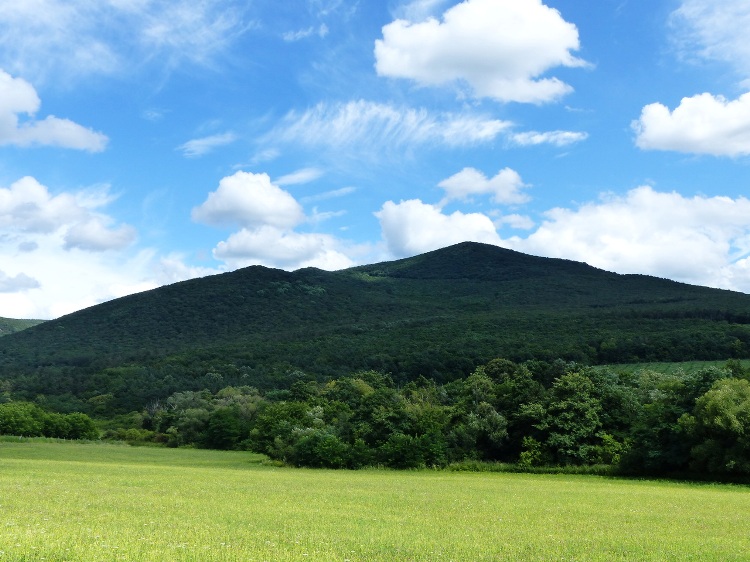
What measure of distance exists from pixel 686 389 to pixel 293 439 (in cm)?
3435

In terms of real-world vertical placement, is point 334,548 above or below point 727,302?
below

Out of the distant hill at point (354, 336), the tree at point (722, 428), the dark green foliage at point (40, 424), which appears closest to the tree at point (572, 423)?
the tree at point (722, 428)

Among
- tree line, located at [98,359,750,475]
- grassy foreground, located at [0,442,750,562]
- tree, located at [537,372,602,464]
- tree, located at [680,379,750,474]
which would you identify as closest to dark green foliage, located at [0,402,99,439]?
tree line, located at [98,359,750,475]

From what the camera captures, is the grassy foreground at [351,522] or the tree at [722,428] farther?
the tree at [722,428]

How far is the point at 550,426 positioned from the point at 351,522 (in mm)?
38774

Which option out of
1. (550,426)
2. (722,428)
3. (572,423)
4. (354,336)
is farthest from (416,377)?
(722,428)

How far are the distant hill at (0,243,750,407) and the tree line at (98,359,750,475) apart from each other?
49078 mm

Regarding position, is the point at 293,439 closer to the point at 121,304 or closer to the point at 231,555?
the point at 231,555

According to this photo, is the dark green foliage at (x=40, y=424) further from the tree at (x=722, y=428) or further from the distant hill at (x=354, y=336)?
the tree at (x=722, y=428)

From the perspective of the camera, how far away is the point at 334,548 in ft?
53.6

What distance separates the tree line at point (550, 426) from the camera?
45.9 m

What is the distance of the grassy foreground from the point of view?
15600 mm

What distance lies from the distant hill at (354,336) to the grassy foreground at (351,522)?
8504 centimetres

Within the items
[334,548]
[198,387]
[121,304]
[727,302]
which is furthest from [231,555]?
[121,304]
